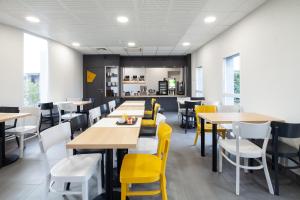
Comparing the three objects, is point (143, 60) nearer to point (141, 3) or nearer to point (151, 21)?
point (151, 21)

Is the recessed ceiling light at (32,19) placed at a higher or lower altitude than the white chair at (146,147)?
higher

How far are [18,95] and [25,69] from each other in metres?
0.89

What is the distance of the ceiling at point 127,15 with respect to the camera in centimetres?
360

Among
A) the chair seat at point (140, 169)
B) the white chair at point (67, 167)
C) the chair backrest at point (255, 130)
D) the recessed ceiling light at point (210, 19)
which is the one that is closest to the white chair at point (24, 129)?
the white chair at point (67, 167)

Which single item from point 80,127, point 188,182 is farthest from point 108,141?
point 188,182

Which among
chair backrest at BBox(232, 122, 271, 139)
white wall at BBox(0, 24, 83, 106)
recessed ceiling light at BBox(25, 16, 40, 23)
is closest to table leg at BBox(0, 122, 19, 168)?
white wall at BBox(0, 24, 83, 106)

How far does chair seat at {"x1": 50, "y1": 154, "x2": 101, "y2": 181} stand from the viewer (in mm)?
1894

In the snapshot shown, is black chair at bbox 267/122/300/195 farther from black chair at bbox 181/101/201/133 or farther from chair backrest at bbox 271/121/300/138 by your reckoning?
black chair at bbox 181/101/201/133

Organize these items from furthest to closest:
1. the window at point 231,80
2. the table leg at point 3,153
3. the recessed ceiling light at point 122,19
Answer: the window at point 231,80 → the recessed ceiling light at point 122,19 → the table leg at point 3,153

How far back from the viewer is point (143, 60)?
988 centimetres

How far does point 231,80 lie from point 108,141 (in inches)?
178

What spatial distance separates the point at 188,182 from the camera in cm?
280

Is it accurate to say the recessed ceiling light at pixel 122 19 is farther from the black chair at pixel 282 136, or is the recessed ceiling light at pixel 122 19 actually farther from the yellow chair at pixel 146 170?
the black chair at pixel 282 136

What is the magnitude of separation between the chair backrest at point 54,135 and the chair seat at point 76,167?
233 mm
